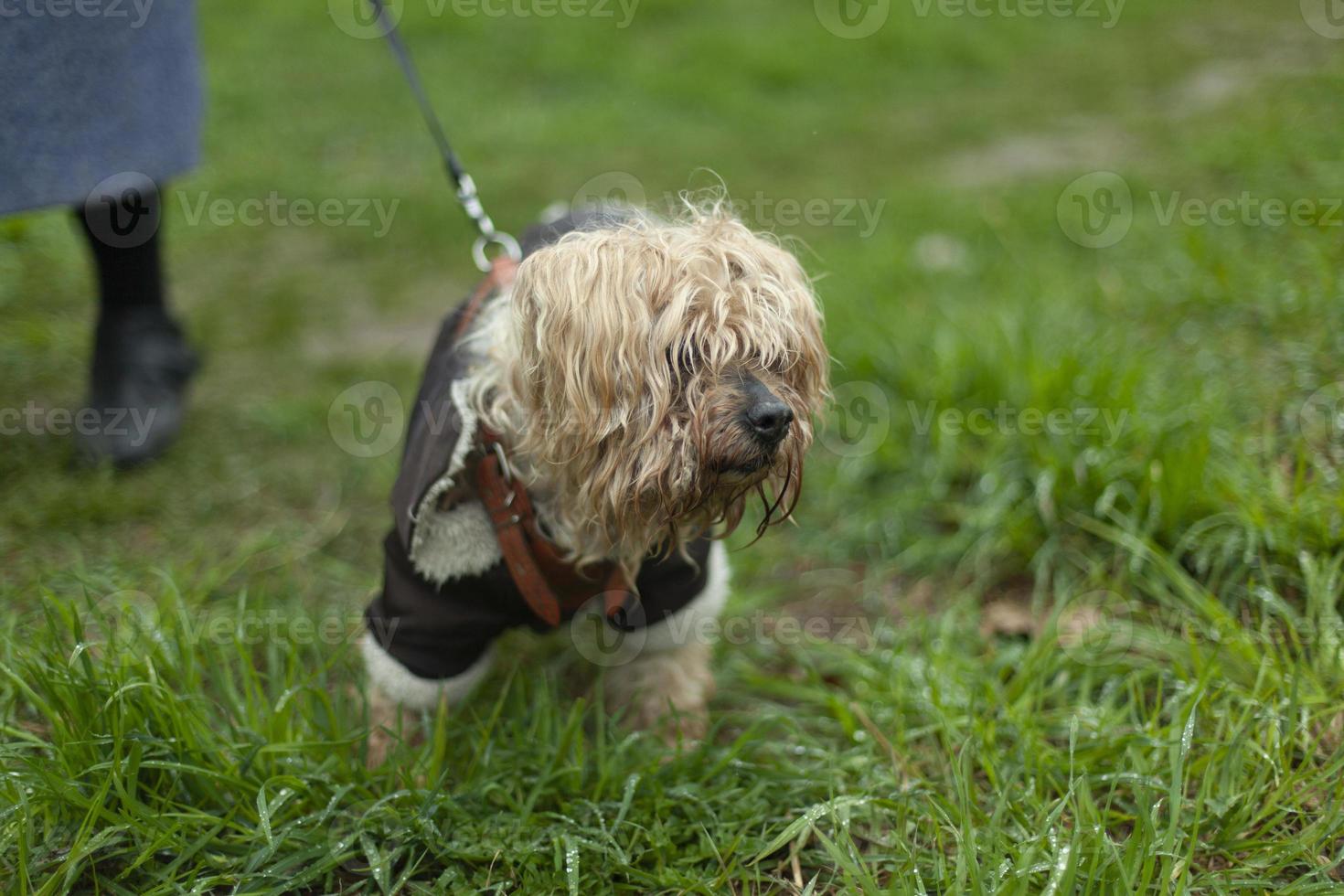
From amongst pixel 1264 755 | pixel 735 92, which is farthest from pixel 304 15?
pixel 1264 755

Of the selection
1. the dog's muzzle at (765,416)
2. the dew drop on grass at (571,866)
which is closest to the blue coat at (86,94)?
the dog's muzzle at (765,416)

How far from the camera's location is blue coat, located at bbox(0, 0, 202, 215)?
2562 millimetres

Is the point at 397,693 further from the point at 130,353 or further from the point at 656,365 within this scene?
the point at 130,353

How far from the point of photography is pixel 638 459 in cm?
214

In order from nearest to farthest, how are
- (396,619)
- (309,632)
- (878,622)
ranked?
(396,619) < (309,632) < (878,622)

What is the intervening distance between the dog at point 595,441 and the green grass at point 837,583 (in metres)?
0.28

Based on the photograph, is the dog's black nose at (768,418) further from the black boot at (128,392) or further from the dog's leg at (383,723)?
the black boot at (128,392)

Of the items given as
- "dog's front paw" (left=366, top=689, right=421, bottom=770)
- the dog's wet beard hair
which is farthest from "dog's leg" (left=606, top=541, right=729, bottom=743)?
"dog's front paw" (left=366, top=689, right=421, bottom=770)

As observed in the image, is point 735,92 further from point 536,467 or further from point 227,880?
point 227,880

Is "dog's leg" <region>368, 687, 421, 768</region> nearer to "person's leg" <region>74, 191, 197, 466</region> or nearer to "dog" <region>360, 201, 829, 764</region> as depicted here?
"dog" <region>360, 201, 829, 764</region>

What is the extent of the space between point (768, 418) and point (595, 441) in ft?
1.18

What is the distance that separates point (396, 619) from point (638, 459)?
0.72m

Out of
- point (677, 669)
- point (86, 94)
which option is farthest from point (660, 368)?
point (86, 94)

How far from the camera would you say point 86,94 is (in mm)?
2730
